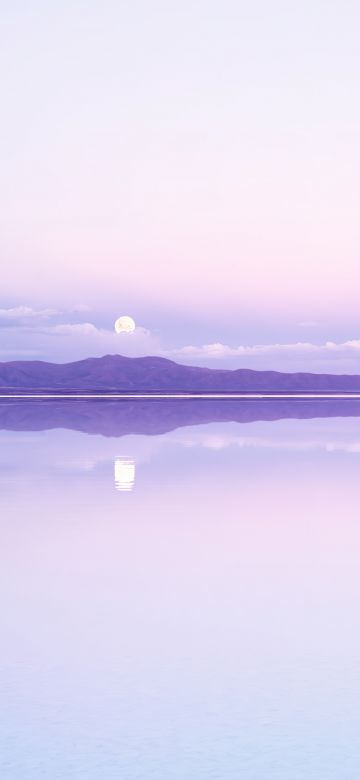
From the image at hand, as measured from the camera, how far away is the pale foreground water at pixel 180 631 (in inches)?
248

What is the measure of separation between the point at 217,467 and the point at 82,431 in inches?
675

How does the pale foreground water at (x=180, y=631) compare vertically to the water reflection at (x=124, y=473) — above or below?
below

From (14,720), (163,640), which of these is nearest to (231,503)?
(163,640)

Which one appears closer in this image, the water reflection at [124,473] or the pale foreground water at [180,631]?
the pale foreground water at [180,631]

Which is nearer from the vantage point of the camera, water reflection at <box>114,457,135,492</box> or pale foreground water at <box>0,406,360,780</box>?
pale foreground water at <box>0,406,360,780</box>

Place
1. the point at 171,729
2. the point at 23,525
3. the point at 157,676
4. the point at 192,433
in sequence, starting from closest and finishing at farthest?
the point at 171,729 < the point at 157,676 < the point at 23,525 < the point at 192,433

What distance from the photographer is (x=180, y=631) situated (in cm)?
914

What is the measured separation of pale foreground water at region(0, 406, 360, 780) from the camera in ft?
20.6

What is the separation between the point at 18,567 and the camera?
1202 centimetres

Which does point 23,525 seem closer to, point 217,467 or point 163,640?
point 163,640

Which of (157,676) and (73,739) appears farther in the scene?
(157,676)

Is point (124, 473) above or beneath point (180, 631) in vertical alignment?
above

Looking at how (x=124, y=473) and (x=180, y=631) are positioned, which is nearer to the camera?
(x=180, y=631)

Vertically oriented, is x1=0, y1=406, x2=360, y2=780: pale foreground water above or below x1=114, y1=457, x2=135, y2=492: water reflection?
below
